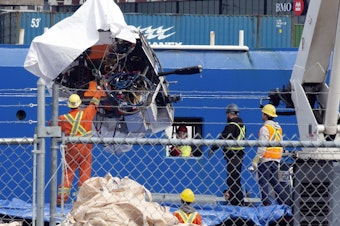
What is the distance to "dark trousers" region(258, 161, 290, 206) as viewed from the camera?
38.5ft

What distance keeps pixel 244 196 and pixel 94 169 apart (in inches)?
122

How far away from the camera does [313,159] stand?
34.4 feet

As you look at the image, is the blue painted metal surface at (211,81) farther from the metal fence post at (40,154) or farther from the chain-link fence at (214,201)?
the metal fence post at (40,154)

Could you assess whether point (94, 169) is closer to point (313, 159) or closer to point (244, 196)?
point (244, 196)

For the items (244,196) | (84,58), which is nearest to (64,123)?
(84,58)

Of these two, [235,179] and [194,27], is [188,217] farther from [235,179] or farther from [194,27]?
[194,27]

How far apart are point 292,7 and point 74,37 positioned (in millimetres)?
26177

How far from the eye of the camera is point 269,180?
12.0 m

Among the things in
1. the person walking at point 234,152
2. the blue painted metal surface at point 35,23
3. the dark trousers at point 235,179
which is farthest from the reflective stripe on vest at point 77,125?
the blue painted metal surface at point 35,23

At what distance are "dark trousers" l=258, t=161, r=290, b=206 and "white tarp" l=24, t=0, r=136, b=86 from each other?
7.72ft

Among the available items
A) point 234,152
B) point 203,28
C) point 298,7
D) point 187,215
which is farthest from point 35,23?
point 298,7

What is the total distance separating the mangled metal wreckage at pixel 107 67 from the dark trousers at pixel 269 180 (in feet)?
5.05

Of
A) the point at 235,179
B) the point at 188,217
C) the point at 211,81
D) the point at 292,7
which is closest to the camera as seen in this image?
the point at 188,217

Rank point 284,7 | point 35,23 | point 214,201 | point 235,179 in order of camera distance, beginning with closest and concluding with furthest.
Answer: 1. point 214,201
2. point 235,179
3. point 35,23
4. point 284,7
